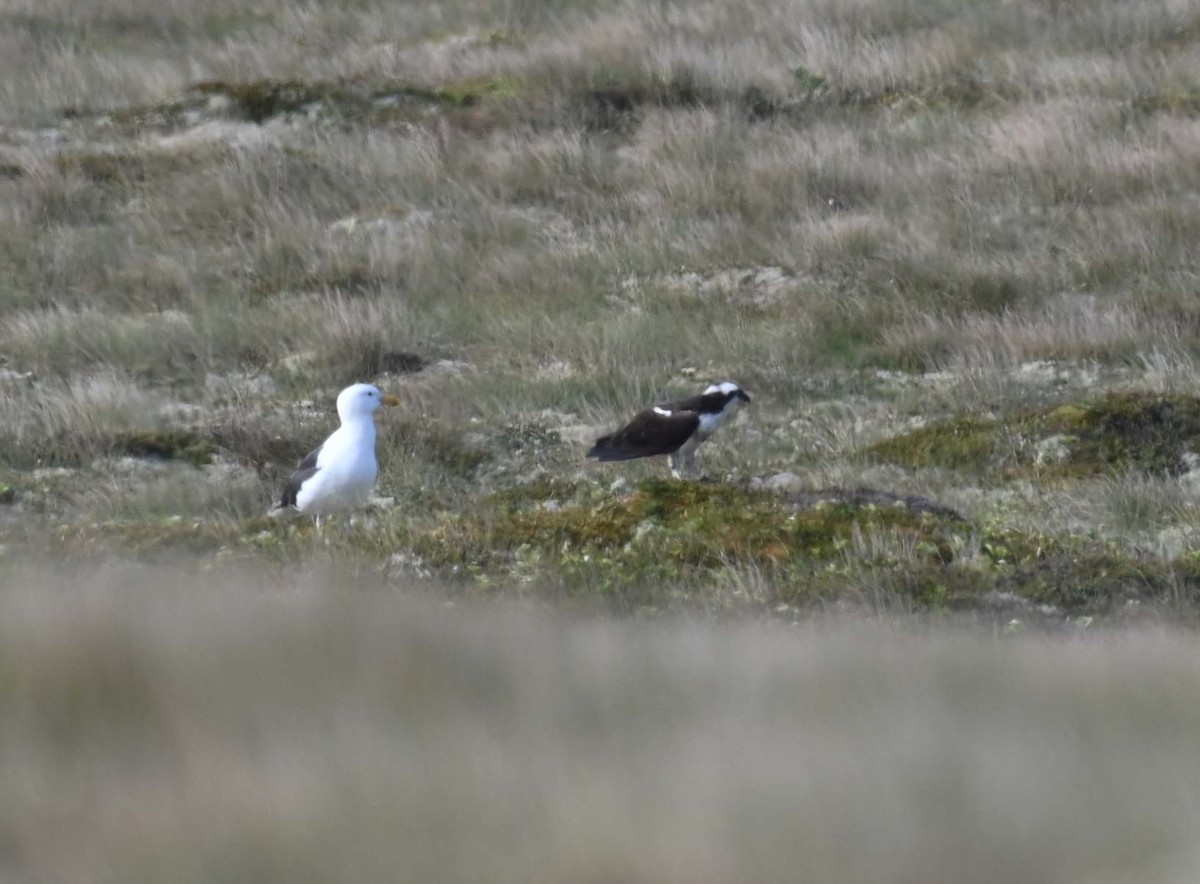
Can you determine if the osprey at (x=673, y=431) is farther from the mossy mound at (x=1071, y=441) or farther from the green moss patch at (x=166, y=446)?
the green moss patch at (x=166, y=446)

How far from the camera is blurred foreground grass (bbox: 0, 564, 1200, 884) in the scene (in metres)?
3.10

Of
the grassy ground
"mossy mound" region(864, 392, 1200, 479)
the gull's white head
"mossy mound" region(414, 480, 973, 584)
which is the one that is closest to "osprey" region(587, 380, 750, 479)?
the grassy ground

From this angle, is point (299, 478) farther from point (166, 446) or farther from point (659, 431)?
point (166, 446)

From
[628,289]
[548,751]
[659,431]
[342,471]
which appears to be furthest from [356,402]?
[628,289]

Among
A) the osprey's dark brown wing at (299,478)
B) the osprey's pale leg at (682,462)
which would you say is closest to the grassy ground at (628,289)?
the osprey's pale leg at (682,462)

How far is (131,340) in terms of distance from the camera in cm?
1383

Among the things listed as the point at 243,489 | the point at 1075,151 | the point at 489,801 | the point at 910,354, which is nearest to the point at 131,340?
the point at 243,489

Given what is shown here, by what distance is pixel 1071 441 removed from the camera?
9648 mm

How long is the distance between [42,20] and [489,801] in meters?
25.0

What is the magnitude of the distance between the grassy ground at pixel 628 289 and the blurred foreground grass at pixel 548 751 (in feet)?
6.00

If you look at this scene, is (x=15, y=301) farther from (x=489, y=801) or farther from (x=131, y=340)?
(x=489, y=801)

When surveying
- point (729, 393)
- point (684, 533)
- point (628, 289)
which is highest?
point (684, 533)

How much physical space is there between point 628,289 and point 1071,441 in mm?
5913

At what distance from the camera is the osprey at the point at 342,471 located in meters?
8.17
